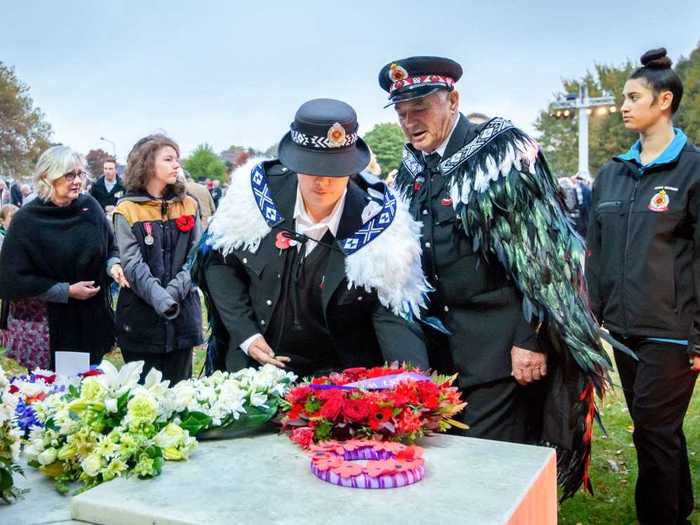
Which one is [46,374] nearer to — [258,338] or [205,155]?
[258,338]

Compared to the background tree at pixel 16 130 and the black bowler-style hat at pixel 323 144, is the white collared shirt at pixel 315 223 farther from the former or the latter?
the background tree at pixel 16 130

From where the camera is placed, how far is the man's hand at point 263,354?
2750 mm

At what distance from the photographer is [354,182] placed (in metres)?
2.91

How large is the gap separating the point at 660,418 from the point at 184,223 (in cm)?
277

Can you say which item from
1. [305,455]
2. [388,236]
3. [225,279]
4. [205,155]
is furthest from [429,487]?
[205,155]

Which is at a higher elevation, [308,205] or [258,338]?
[308,205]

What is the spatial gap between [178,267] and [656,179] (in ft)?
8.70

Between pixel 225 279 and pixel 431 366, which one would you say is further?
pixel 431 366

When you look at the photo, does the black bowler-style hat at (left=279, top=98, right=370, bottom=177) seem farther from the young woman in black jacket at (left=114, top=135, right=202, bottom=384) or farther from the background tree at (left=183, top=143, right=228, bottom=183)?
the background tree at (left=183, top=143, right=228, bottom=183)

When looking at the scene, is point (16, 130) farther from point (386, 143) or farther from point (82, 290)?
point (82, 290)

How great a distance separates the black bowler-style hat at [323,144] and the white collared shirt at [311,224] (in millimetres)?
167

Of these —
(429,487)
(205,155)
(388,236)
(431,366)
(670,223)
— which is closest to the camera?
(429,487)

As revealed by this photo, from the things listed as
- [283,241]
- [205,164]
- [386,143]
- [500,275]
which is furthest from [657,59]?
[205,164]

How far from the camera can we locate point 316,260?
2744 millimetres
